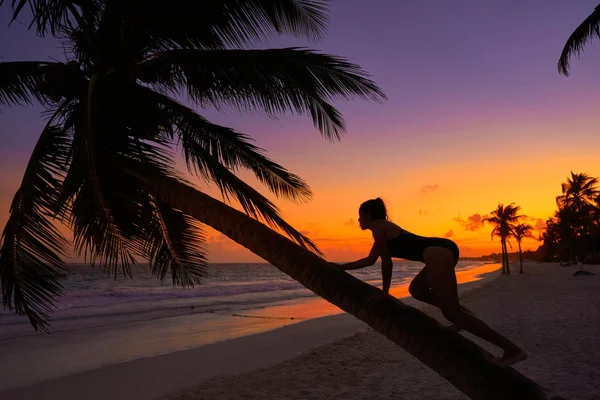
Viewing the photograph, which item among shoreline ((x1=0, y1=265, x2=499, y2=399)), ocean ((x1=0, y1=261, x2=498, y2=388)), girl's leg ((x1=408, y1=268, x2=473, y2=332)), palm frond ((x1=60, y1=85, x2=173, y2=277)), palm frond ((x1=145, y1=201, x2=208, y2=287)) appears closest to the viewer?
girl's leg ((x1=408, y1=268, x2=473, y2=332))

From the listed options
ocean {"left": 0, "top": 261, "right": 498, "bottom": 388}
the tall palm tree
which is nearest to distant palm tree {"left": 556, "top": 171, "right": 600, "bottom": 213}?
the tall palm tree

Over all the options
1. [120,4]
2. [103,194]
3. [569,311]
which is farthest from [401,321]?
[569,311]

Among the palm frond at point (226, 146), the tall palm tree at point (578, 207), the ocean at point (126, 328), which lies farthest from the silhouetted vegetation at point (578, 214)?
the palm frond at point (226, 146)

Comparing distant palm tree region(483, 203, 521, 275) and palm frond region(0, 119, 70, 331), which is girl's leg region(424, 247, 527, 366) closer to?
palm frond region(0, 119, 70, 331)

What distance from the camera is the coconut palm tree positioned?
160 inches

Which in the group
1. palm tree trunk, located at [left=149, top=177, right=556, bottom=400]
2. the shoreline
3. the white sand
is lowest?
the shoreline

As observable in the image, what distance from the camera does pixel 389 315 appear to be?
2.81 meters

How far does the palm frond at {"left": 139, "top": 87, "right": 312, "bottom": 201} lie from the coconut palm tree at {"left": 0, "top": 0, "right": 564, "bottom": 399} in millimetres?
16

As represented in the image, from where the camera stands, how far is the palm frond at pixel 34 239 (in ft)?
15.4

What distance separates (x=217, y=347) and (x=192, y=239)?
21.2ft

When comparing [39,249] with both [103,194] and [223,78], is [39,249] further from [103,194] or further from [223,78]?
[223,78]

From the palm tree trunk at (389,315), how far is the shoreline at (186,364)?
5.22m

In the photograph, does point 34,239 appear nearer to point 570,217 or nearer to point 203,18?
point 203,18

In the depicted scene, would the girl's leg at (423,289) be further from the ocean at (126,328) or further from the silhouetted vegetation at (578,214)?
the silhouetted vegetation at (578,214)
